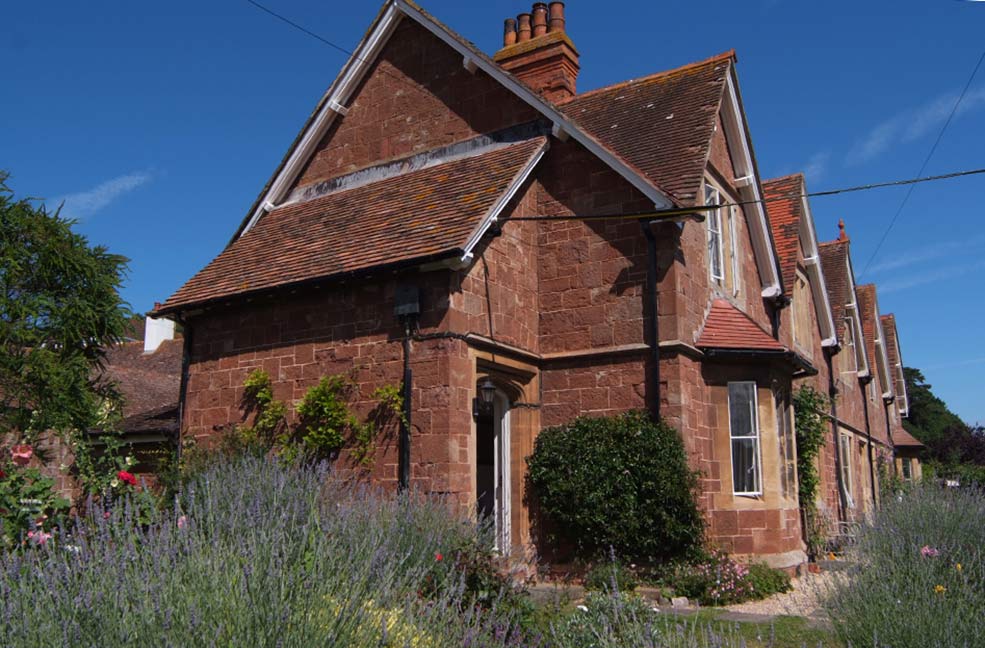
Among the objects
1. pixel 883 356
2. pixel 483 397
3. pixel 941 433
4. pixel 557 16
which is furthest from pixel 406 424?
pixel 941 433

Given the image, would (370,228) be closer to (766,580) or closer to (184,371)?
(184,371)

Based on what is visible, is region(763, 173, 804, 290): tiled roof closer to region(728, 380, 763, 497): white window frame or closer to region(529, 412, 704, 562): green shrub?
region(728, 380, 763, 497): white window frame

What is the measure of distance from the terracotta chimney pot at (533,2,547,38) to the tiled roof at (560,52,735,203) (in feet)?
5.91

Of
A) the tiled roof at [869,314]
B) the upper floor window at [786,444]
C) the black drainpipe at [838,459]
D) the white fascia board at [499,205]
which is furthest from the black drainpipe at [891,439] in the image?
the white fascia board at [499,205]

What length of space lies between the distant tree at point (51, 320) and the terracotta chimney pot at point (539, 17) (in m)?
9.19

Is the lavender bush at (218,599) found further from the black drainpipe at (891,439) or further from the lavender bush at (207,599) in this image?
the black drainpipe at (891,439)

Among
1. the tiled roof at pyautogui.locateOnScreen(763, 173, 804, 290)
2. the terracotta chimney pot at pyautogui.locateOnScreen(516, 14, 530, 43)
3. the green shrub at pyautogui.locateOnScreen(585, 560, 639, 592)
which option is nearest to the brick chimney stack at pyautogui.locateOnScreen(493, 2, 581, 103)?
the terracotta chimney pot at pyautogui.locateOnScreen(516, 14, 530, 43)

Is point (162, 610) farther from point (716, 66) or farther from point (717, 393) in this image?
point (716, 66)

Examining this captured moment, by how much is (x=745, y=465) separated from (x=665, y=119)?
19.3 feet

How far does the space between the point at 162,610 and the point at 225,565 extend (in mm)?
405

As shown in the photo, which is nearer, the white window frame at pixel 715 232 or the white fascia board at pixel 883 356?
the white window frame at pixel 715 232

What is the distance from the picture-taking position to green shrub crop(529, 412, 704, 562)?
11609 mm

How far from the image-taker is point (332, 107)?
639 inches

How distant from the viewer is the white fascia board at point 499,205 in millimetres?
11383
